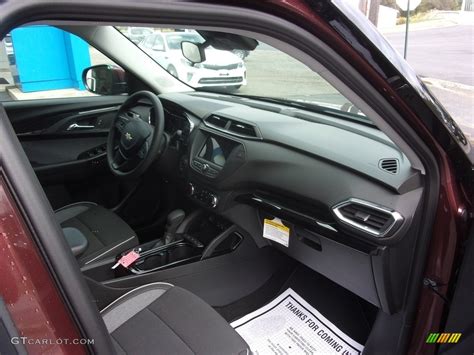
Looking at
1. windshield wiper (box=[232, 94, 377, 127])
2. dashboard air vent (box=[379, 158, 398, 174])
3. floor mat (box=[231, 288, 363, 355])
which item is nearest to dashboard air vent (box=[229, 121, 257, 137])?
windshield wiper (box=[232, 94, 377, 127])

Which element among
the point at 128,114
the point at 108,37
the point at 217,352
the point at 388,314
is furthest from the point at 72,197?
the point at 388,314

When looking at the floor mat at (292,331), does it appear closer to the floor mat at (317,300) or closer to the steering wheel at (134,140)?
the floor mat at (317,300)

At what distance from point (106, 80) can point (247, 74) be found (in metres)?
1.02

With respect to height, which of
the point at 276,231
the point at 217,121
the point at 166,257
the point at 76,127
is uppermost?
the point at 217,121

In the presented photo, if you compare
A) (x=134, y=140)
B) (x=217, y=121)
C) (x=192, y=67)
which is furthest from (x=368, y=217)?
(x=192, y=67)

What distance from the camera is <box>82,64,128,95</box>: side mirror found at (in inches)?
110

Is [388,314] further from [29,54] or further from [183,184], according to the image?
[29,54]

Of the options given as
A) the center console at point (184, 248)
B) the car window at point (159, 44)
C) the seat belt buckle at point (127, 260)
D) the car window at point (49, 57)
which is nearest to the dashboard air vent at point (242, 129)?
the center console at point (184, 248)

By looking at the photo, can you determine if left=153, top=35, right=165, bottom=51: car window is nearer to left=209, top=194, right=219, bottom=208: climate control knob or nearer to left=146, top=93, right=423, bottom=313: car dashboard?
left=146, top=93, right=423, bottom=313: car dashboard

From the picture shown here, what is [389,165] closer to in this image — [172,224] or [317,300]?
[317,300]

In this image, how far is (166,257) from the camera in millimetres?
2207

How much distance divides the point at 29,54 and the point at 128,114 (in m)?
5.50

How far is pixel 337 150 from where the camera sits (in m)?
1.64

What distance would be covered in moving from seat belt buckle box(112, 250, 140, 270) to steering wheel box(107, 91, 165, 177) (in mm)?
434
